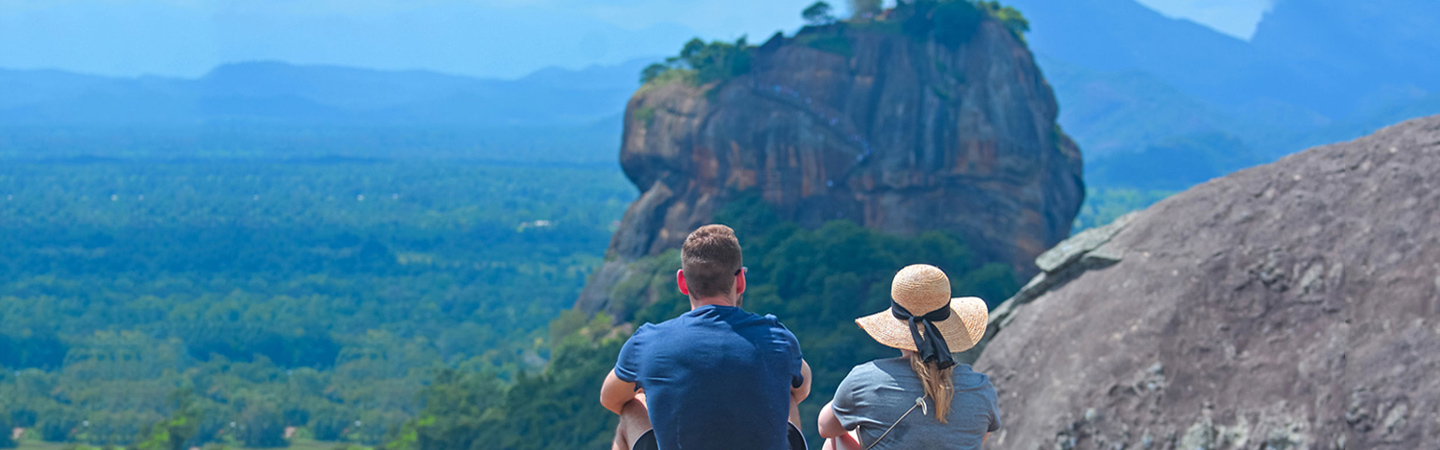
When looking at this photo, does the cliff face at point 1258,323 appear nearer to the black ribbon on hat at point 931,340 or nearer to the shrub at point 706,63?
the black ribbon on hat at point 931,340

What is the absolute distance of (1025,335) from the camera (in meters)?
12.6

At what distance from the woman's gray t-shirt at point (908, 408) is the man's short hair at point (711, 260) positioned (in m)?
0.71

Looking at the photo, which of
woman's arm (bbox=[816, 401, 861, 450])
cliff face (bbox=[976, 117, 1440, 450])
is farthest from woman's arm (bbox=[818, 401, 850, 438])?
cliff face (bbox=[976, 117, 1440, 450])

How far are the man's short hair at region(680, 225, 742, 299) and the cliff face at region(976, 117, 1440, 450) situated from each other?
7.36 meters

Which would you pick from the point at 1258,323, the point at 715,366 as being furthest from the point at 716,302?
the point at 1258,323

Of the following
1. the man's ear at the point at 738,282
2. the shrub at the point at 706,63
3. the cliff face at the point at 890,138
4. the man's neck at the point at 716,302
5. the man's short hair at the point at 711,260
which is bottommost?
the cliff face at the point at 890,138

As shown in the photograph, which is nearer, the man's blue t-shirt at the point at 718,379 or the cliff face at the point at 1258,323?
the man's blue t-shirt at the point at 718,379

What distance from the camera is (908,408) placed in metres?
4.54

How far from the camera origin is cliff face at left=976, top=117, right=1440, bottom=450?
9758 millimetres

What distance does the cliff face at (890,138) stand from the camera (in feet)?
145

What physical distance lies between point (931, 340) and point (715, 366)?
0.94 meters

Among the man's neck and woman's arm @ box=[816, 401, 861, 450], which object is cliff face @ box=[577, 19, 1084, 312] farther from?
→ the man's neck

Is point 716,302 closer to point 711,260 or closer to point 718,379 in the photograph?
point 711,260

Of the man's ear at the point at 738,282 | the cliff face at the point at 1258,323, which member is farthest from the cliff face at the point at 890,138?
the man's ear at the point at 738,282
